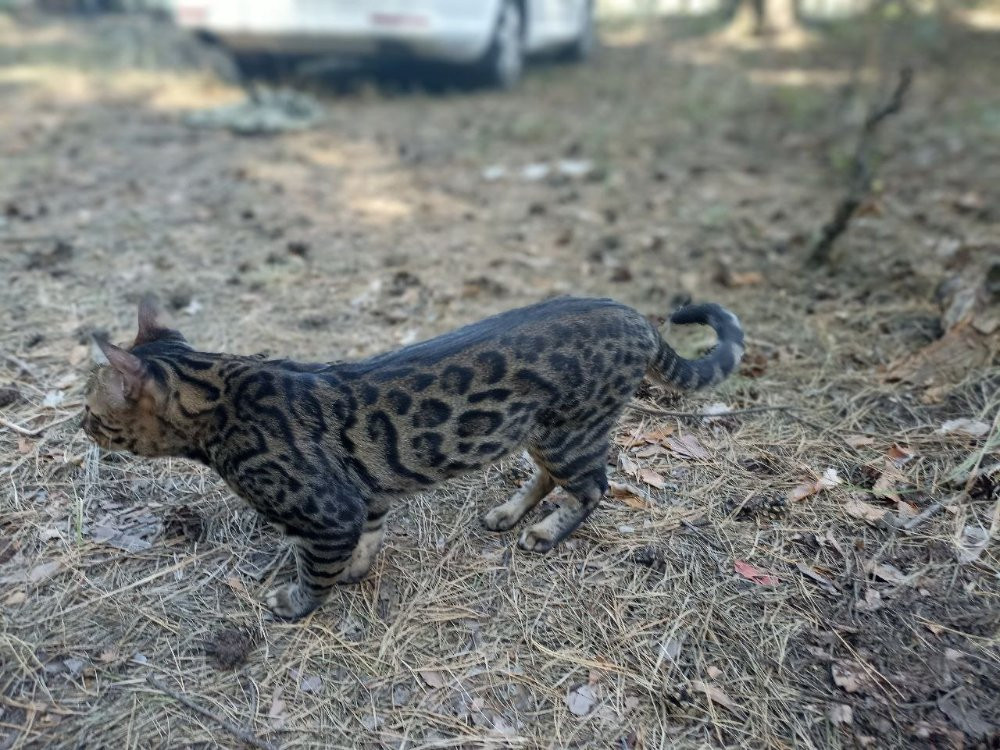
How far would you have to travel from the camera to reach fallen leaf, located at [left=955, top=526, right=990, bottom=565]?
333cm

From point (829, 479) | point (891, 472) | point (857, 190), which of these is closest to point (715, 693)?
point (829, 479)

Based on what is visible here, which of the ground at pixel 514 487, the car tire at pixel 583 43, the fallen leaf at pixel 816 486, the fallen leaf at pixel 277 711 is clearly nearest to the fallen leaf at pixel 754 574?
the ground at pixel 514 487

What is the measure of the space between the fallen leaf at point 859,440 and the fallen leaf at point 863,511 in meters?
0.40

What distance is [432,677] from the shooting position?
297 cm

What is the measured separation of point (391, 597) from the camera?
331 cm

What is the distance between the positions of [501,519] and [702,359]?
3.80 ft

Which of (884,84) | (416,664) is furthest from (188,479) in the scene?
(884,84)

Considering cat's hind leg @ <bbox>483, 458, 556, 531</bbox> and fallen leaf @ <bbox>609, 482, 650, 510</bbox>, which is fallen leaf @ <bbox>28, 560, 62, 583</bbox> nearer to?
cat's hind leg @ <bbox>483, 458, 556, 531</bbox>

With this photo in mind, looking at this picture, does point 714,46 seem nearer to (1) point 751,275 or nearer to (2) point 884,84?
(2) point 884,84

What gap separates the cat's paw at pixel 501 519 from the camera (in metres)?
3.64

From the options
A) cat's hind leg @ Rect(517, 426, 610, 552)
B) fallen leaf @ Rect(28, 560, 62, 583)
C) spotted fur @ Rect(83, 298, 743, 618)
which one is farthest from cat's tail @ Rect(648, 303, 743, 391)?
fallen leaf @ Rect(28, 560, 62, 583)

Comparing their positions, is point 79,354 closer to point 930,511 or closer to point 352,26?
point 930,511

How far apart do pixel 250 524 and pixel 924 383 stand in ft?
11.6

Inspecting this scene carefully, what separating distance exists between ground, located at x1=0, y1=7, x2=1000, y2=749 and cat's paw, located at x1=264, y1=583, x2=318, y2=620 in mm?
60
